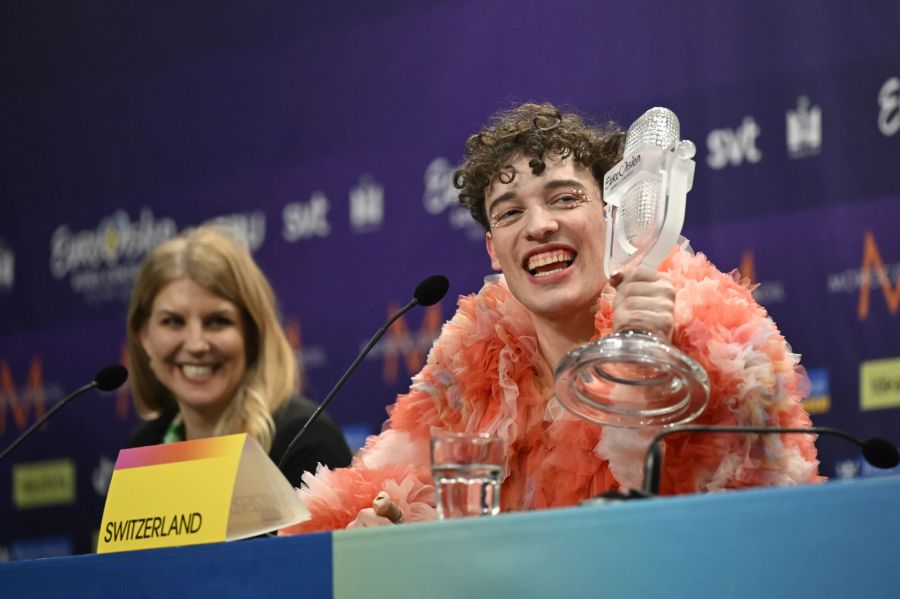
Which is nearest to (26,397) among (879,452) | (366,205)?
(366,205)

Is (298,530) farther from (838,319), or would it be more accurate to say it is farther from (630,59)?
(630,59)

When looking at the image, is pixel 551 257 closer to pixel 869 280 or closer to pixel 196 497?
pixel 196 497

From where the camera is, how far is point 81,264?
13.4 ft

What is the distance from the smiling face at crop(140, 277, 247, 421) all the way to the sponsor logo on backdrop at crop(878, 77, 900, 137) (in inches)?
60.1

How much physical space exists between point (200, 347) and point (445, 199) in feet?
2.52

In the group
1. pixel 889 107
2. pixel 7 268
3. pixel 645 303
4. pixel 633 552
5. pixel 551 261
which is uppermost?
pixel 889 107

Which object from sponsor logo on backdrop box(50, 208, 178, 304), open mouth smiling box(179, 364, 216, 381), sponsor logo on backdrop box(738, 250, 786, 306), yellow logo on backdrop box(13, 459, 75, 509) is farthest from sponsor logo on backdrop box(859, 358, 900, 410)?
yellow logo on backdrop box(13, 459, 75, 509)

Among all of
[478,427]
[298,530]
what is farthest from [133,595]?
[478,427]

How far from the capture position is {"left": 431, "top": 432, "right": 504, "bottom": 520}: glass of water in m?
1.45

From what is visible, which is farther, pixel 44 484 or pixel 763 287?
pixel 44 484

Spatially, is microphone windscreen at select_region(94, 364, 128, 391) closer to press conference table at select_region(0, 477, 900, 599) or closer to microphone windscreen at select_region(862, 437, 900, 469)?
press conference table at select_region(0, 477, 900, 599)

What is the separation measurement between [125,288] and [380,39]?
1.15 metres

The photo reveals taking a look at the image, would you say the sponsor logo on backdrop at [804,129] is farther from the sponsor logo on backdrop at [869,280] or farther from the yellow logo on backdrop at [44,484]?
the yellow logo on backdrop at [44,484]

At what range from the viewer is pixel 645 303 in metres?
1.58
